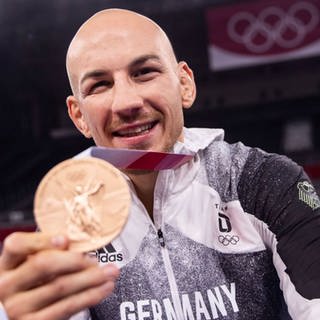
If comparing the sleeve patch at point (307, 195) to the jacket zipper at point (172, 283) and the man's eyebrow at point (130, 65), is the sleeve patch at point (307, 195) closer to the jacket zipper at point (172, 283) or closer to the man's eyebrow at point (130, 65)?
the jacket zipper at point (172, 283)

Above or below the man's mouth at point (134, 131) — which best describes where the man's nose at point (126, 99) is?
above

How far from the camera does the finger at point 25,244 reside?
62cm

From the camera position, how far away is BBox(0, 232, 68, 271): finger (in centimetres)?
62

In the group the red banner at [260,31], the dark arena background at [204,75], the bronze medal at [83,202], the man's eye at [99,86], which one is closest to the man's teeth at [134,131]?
the man's eye at [99,86]

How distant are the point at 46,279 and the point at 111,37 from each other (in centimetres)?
60

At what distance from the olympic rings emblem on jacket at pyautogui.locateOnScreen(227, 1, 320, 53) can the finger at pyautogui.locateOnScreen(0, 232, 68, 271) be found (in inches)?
216

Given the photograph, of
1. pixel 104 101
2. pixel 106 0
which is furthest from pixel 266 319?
pixel 106 0

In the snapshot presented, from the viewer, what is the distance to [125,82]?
3.35ft

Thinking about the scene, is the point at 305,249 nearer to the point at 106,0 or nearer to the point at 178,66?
the point at 178,66

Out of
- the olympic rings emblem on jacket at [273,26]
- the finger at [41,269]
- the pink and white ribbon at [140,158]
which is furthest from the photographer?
the olympic rings emblem on jacket at [273,26]

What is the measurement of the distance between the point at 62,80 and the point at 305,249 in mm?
7298

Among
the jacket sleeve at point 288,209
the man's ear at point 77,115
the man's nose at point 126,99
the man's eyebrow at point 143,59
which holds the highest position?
the man's eyebrow at point 143,59

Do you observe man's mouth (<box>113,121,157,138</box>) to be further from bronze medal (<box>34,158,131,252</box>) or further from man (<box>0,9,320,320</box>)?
bronze medal (<box>34,158,131,252</box>)

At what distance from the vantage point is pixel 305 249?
0.96 m
